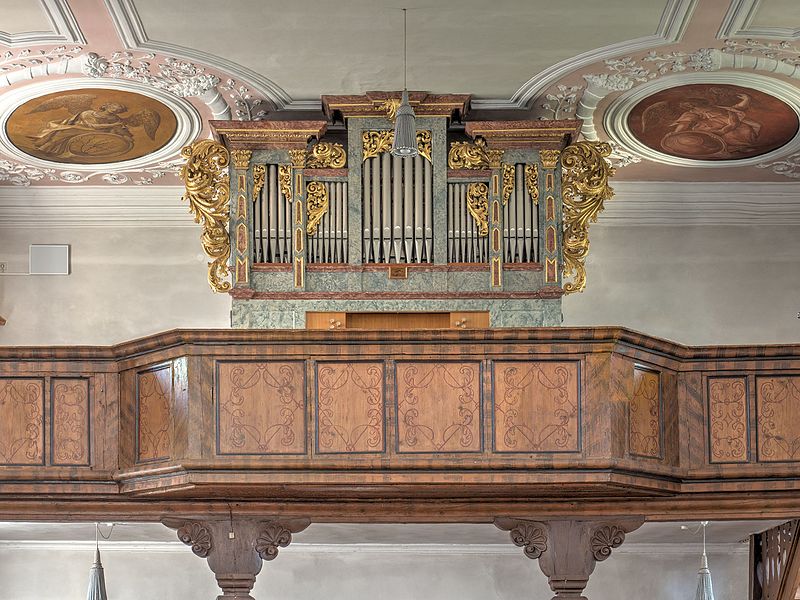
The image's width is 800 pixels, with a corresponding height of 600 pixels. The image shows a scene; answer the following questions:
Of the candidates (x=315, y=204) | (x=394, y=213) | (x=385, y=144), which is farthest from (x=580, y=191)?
(x=315, y=204)

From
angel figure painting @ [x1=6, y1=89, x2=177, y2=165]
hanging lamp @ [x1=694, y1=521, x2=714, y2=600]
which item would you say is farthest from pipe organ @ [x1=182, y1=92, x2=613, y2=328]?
hanging lamp @ [x1=694, y1=521, x2=714, y2=600]

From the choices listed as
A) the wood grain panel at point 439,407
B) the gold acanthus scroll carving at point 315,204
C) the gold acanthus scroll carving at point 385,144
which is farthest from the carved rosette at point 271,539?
the gold acanthus scroll carving at point 385,144

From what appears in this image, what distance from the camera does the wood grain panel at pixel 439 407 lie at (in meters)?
11.3

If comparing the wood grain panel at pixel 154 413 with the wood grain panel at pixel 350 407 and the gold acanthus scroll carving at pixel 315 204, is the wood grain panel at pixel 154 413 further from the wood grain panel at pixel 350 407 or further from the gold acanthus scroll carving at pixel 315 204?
the gold acanthus scroll carving at pixel 315 204

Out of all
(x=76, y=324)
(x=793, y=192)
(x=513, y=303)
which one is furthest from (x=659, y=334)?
(x=76, y=324)

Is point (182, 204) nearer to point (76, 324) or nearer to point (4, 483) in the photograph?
point (76, 324)

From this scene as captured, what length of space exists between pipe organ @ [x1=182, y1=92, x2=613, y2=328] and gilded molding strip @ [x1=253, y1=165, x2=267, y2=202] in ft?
0.04

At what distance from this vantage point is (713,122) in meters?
14.2

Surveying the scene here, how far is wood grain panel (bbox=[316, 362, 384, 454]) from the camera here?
11.4m

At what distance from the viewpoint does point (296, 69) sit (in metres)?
13.0

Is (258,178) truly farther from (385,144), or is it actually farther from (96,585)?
(96,585)

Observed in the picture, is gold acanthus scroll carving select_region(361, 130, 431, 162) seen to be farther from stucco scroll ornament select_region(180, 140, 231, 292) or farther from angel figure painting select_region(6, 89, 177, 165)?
angel figure painting select_region(6, 89, 177, 165)

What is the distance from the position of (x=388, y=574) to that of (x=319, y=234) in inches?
182

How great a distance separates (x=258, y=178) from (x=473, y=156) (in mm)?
2121
